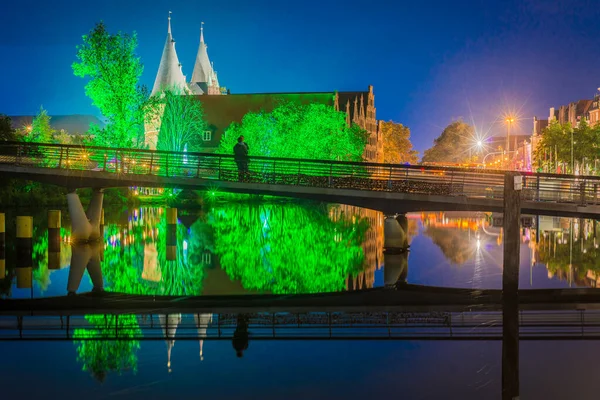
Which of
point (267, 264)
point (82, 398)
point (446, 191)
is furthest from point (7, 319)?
point (446, 191)

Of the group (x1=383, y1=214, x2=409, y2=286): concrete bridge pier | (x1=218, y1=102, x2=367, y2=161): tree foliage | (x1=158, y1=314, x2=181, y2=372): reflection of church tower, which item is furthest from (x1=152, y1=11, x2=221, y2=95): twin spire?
(x1=158, y1=314, x2=181, y2=372): reflection of church tower

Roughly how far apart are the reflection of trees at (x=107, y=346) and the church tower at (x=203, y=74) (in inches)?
5911

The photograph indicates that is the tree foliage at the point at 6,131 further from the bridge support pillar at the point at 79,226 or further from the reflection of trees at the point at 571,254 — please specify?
the reflection of trees at the point at 571,254

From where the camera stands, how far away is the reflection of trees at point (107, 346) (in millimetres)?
14570

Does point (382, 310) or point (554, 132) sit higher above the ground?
point (554, 132)

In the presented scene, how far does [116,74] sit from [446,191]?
31.8 metres

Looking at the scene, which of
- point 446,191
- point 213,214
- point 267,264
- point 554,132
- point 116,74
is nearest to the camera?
point 267,264

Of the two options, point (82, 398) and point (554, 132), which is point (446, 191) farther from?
point (554, 132)

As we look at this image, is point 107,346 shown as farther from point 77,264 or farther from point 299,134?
point 299,134

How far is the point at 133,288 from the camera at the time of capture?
84.8ft

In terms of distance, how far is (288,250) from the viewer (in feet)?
126

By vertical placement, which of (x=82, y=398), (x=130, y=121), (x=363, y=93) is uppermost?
(x=363, y=93)

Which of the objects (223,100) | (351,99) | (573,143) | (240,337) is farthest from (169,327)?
(351,99)

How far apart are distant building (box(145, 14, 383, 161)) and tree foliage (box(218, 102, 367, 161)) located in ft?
62.7
